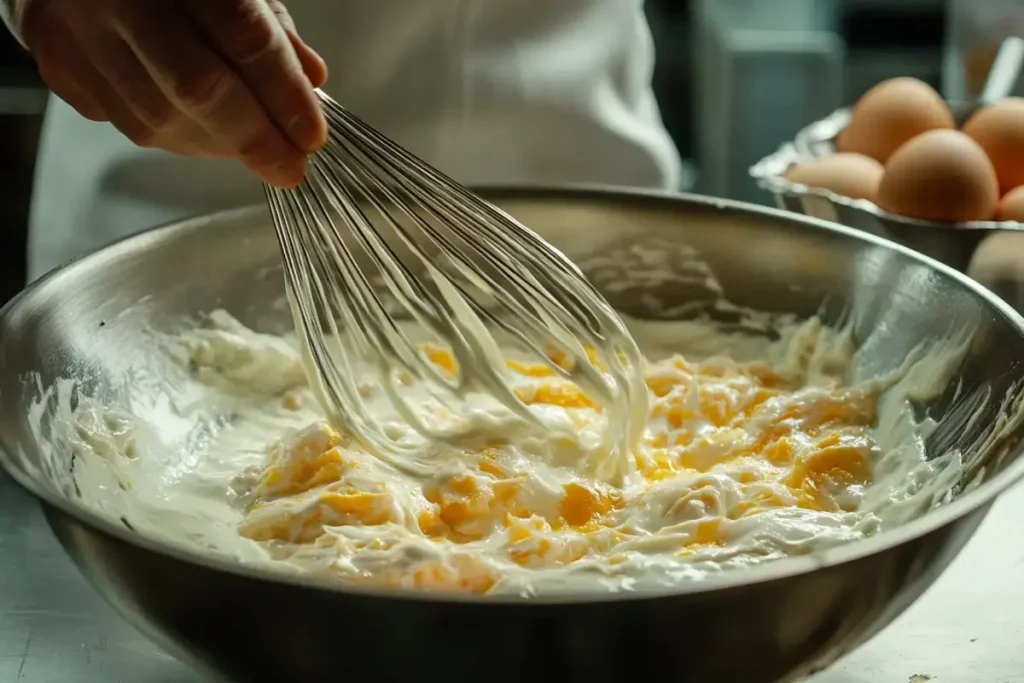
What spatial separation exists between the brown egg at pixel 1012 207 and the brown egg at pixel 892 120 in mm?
180

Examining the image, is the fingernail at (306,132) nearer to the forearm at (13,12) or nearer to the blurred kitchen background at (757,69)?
the forearm at (13,12)

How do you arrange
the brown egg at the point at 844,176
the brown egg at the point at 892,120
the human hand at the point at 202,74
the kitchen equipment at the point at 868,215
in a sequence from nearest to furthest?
the human hand at the point at 202,74 → the kitchen equipment at the point at 868,215 → the brown egg at the point at 844,176 → the brown egg at the point at 892,120

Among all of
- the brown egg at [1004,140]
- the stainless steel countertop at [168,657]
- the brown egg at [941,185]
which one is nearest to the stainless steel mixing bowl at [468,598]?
the stainless steel countertop at [168,657]

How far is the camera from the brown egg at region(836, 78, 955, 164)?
1373mm

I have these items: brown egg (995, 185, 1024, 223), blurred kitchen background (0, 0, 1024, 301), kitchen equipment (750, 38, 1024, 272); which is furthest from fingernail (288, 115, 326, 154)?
blurred kitchen background (0, 0, 1024, 301)

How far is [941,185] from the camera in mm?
1163

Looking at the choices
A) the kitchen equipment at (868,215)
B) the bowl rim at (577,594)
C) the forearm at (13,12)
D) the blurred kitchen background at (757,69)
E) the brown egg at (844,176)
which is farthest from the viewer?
the blurred kitchen background at (757,69)

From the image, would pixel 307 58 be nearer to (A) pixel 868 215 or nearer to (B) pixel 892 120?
(A) pixel 868 215

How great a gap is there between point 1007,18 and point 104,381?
53.6 inches

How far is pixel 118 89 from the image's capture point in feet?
2.39

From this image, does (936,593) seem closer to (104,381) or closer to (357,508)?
(357,508)

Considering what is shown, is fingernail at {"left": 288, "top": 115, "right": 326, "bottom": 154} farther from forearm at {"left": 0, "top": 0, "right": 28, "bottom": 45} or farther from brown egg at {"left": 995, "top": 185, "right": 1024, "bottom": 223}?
brown egg at {"left": 995, "top": 185, "right": 1024, "bottom": 223}

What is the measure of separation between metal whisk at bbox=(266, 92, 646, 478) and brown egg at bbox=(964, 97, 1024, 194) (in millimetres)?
639

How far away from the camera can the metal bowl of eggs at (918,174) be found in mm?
1124
